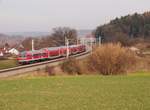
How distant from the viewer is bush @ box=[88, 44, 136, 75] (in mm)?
36000

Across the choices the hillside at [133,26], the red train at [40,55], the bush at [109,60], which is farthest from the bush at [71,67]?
the hillside at [133,26]

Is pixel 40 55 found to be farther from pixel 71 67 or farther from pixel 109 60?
pixel 109 60

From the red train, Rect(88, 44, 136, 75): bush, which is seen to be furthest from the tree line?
Rect(88, 44, 136, 75): bush

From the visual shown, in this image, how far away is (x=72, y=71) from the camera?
1576 inches

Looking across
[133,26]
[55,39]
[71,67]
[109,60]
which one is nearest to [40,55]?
[71,67]

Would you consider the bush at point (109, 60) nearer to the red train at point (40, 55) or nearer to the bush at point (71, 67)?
the bush at point (71, 67)

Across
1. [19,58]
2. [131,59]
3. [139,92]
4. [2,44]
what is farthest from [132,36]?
[139,92]

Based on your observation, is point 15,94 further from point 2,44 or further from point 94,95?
point 2,44

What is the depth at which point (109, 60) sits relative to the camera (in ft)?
119

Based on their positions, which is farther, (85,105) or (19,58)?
(19,58)

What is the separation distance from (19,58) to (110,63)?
22.0 meters

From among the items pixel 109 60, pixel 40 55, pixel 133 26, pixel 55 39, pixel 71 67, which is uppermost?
pixel 133 26

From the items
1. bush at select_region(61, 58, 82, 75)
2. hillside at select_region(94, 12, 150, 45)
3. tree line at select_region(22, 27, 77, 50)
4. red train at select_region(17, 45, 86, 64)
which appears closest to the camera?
bush at select_region(61, 58, 82, 75)

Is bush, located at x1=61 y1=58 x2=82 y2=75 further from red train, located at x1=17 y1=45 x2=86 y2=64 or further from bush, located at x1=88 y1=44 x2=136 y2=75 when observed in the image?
red train, located at x1=17 y1=45 x2=86 y2=64
